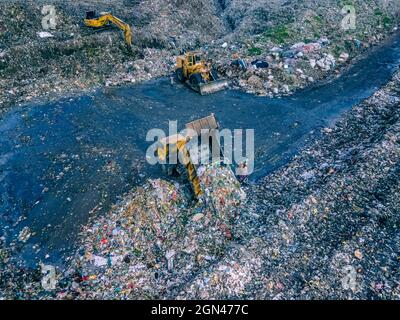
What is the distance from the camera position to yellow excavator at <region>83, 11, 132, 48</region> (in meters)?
14.6

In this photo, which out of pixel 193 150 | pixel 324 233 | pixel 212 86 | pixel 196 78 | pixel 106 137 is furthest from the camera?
pixel 212 86

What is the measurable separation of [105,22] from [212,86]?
19.3 ft

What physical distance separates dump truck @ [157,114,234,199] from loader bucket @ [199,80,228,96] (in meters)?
3.60

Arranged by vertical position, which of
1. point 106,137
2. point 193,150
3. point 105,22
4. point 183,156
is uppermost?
point 105,22

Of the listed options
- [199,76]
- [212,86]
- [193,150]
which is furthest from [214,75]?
[193,150]

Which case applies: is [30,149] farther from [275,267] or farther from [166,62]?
[275,267]

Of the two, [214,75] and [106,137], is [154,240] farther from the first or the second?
[214,75]

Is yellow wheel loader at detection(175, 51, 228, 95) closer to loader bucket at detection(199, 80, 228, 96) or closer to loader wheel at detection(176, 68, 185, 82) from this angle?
loader bucket at detection(199, 80, 228, 96)

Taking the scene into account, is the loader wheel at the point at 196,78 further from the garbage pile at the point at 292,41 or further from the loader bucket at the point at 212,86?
the garbage pile at the point at 292,41

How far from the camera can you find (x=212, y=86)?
1291cm

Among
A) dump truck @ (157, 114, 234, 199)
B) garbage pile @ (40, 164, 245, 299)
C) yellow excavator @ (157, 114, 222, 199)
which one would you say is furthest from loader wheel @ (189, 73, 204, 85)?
garbage pile @ (40, 164, 245, 299)

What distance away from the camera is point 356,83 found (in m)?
13.2
